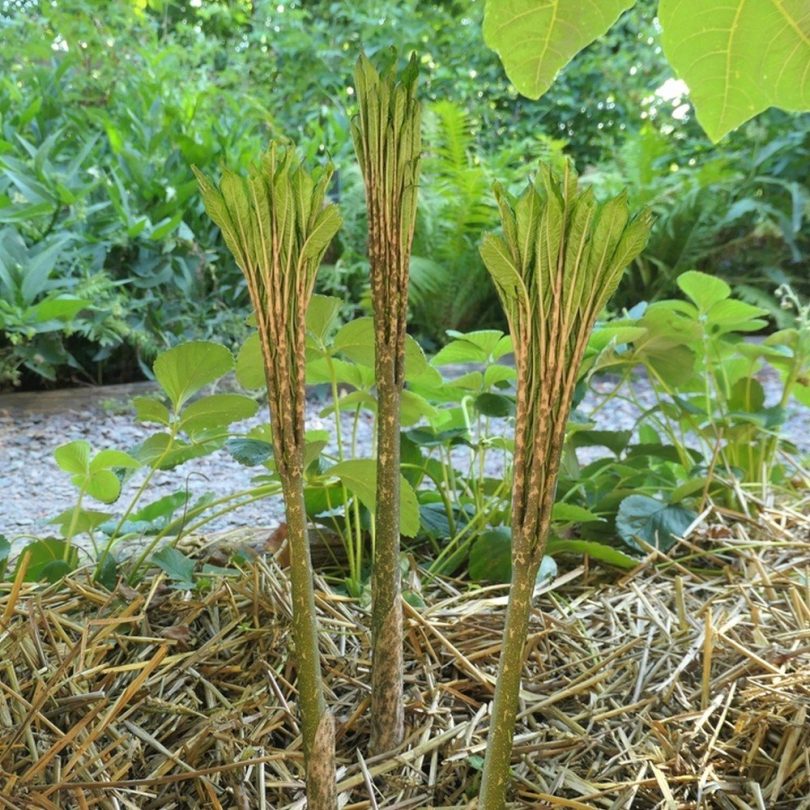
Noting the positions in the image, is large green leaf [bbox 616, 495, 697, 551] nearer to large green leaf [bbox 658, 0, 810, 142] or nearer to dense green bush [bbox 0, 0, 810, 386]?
large green leaf [bbox 658, 0, 810, 142]

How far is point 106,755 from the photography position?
45 cm

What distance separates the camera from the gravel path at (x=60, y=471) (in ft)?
2.69

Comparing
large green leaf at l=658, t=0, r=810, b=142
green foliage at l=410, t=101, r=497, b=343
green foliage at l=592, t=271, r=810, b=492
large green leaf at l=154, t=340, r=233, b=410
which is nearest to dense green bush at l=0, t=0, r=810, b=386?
green foliage at l=410, t=101, r=497, b=343

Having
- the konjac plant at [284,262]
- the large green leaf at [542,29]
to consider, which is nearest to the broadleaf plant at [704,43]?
the large green leaf at [542,29]

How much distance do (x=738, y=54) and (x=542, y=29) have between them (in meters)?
0.10

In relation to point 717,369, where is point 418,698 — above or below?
below

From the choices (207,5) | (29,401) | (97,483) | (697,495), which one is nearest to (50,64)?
(207,5)

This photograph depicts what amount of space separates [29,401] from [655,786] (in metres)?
0.84

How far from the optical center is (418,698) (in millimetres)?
493

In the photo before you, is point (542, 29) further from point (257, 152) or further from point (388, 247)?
point (257, 152)

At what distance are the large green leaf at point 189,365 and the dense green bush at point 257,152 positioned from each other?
20.4 inches

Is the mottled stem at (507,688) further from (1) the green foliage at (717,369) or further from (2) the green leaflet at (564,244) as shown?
(1) the green foliage at (717,369)

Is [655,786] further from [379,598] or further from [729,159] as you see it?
[729,159]

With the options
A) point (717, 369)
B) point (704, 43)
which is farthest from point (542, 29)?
point (717, 369)
